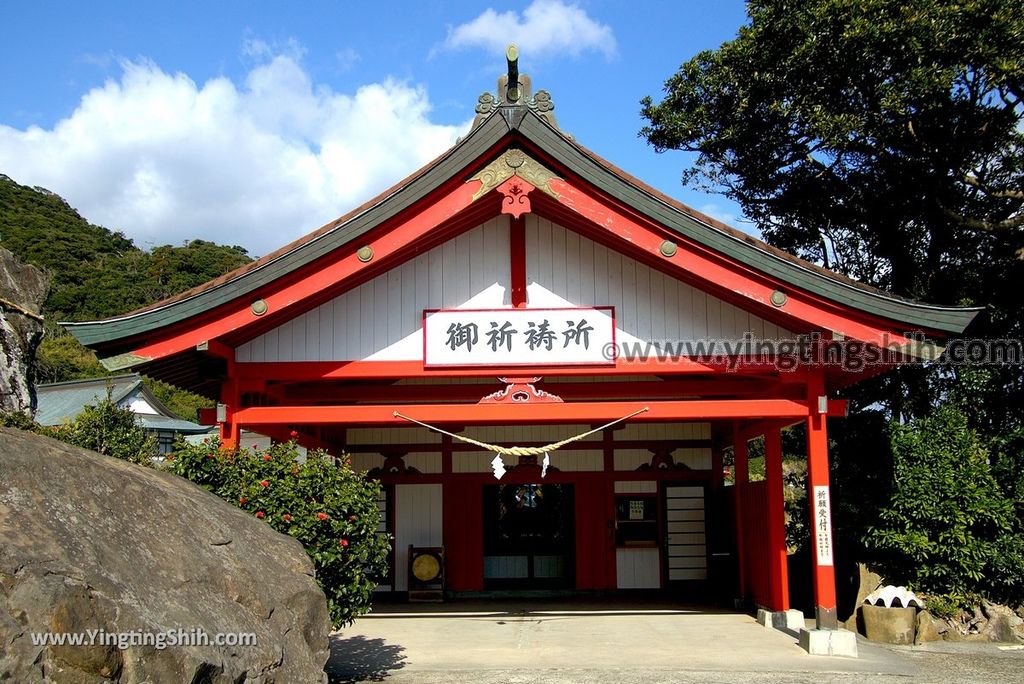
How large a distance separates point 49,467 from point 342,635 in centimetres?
Answer: 612

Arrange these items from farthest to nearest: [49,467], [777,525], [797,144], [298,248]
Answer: [797,144] → [777,525] → [298,248] → [49,467]

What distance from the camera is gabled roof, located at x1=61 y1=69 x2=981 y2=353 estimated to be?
30.0 feet

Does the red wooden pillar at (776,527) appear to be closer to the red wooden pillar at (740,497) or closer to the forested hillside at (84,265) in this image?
the red wooden pillar at (740,497)

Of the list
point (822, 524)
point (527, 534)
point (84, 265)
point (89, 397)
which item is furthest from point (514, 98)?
point (84, 265)

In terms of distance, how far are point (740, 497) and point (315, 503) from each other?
805 centimetres

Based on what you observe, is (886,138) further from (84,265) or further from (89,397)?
(84,265)

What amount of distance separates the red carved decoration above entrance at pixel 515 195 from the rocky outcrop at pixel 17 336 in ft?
15.1

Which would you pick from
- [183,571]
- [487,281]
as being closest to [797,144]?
[487,281]

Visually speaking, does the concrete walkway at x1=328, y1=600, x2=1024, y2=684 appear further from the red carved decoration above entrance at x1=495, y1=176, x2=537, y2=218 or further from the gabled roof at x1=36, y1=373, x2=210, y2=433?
the gabled roof at x1=36, y1=373, x2=210, y2=433

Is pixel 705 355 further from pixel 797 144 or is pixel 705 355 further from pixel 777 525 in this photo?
pixel 797 144

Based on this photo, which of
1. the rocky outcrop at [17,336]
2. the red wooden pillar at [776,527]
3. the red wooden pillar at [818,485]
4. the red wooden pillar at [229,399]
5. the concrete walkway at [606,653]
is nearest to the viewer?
the rocky outcrop at [17,336]

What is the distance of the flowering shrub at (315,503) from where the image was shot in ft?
24.5

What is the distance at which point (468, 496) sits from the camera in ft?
50.0

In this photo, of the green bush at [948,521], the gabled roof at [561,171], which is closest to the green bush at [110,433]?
the gabled roof at [561,171]
